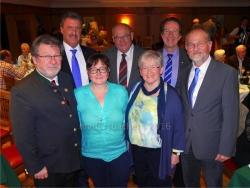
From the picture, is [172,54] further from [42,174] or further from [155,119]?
[42,174]

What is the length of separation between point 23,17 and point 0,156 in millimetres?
9021

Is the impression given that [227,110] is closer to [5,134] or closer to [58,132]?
[58,132]

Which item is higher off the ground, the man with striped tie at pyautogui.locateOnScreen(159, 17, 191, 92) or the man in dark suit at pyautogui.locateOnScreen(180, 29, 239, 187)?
the man with striped tie at pyautogui.locateOnScreen(159, 17, 191, 92)

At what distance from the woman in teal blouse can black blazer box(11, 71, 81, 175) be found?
0.10m

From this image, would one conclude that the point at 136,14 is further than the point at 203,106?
Yes

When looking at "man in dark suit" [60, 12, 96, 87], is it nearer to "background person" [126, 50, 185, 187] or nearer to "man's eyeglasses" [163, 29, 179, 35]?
"background person" [126, 50, 185, 187]

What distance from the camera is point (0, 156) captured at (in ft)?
7.06

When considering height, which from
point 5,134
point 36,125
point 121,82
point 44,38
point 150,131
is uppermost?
point 44,38

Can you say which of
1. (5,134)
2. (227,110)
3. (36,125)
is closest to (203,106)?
(227,110)

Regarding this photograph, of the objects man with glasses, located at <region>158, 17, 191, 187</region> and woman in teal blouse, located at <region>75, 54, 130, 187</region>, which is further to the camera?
man with glasses, located at <region>158, 17, 191, 187</region>

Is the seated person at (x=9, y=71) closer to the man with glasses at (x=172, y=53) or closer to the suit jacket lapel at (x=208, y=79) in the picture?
the man with glasses at (x=172, y=53)

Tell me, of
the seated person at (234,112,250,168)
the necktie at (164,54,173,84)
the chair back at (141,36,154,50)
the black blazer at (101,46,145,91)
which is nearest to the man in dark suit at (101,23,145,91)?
the black blazer at (101,46,145,91)

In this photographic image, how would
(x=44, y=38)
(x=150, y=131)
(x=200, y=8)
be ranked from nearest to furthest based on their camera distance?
(x=44, y=38) → (x=150, y=131) → (x=200, y=8)

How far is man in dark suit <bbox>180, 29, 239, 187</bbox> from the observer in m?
1.88
